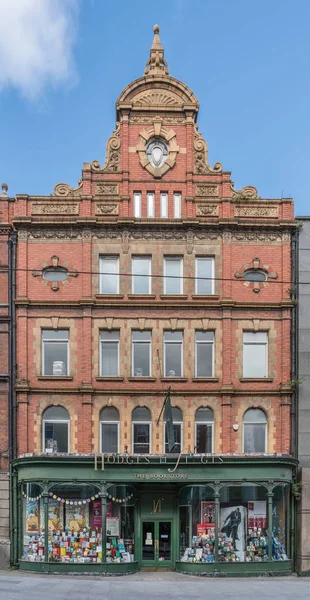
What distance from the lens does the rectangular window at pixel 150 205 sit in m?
28.2

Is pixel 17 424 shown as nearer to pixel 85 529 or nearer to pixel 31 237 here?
pixel 85 529

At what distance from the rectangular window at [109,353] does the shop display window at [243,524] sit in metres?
6.39

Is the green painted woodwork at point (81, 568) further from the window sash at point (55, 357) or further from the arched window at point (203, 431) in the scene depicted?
the window sash at point (55, 357)

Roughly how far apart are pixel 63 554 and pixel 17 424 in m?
5.22

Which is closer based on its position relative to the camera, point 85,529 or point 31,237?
point 85,529

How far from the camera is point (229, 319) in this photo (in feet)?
90.4

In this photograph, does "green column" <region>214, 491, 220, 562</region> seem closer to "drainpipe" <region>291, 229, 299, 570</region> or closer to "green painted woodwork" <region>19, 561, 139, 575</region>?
"drainpipe" <region>291, 229, 299, 570</region>

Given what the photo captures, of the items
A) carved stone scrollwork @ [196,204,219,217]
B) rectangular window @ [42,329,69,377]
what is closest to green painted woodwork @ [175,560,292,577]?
rectangular window @ [42,329,69,377]

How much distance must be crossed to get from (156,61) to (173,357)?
41.2 ft

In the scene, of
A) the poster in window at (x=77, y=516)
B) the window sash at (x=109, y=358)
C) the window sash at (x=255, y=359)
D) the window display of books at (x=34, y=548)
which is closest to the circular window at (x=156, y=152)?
the window sash at (x=109, y=358)

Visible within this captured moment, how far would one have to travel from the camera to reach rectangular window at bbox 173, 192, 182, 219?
92.6 ft

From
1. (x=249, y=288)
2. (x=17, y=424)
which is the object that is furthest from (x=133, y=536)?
(x=249, y=288)

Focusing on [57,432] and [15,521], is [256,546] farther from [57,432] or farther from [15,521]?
[15,521]

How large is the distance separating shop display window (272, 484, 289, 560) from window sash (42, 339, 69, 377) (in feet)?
31.3
